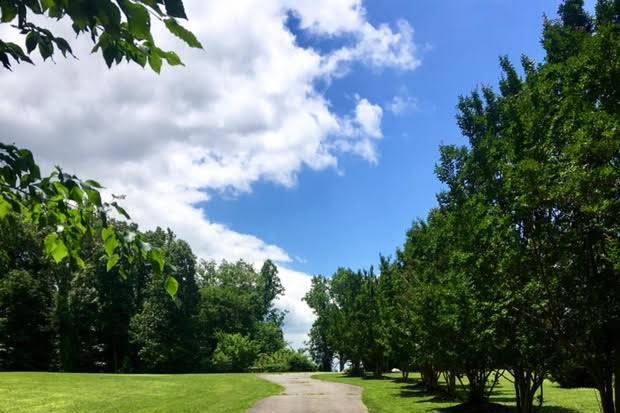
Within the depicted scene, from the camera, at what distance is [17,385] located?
2881cm

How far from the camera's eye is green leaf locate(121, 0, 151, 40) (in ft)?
6.27

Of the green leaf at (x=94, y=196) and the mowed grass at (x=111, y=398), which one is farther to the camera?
the mowed grass at (x=111, y=398)

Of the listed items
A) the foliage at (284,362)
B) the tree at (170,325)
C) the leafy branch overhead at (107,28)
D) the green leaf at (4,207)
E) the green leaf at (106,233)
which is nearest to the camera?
the leafy branch overhead at (107,28)

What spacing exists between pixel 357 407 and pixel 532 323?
9.54 meters

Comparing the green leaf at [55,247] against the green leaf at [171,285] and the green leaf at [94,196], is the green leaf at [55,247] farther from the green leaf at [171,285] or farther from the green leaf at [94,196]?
the green leaf at [171,285]

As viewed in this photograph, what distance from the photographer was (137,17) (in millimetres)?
1940

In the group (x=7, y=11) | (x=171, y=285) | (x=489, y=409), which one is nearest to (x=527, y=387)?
(x=489, y=409)

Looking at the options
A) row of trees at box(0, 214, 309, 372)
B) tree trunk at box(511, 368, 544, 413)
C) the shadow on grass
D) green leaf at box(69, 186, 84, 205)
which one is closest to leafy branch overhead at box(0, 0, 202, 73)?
green leaf at box(69, 186, 84, 205)

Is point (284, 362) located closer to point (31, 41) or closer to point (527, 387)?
point (527, 387)

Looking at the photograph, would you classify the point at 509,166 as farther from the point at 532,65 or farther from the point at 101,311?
the point at 101,311

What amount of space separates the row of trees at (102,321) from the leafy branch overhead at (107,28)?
54.3 metres

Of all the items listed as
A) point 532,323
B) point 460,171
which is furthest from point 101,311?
point 532,323

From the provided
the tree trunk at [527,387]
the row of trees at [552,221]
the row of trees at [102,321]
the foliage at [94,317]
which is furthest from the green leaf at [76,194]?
the row of trees at [102,321]

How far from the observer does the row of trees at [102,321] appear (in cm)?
5550
